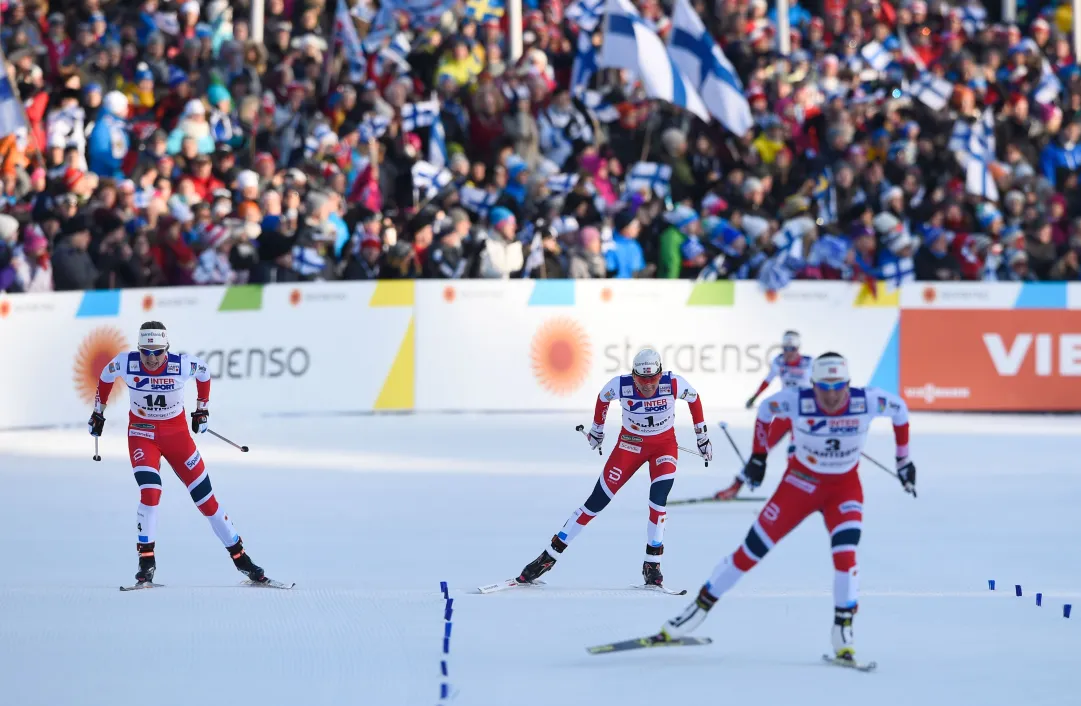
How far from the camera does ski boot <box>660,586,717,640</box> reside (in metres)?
10.0

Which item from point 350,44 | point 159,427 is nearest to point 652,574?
point 159,427

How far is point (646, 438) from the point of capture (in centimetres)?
1290

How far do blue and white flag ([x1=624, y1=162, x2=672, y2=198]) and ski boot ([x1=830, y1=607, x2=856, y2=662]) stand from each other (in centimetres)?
1422

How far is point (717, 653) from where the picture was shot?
10047 millimetres

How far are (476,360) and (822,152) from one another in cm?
591

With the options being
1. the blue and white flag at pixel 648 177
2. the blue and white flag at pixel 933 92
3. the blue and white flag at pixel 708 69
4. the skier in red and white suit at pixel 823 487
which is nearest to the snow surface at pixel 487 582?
the skier in red and white suit at pixel 823 487

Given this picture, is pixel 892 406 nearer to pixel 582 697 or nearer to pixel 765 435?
pixel 765 435

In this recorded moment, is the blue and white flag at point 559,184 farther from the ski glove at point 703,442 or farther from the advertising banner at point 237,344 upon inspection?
the ski glove at point 703,442

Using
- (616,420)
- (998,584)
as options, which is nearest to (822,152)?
(616,420)

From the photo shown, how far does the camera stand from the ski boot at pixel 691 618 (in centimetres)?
1002

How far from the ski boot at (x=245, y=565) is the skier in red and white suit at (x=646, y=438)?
7.12 feet

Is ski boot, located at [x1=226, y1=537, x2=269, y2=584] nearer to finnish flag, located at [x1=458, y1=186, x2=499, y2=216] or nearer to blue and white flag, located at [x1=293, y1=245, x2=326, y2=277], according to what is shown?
blue and white flag, located at [x1=293, y1=245, x2=326, y2=277]

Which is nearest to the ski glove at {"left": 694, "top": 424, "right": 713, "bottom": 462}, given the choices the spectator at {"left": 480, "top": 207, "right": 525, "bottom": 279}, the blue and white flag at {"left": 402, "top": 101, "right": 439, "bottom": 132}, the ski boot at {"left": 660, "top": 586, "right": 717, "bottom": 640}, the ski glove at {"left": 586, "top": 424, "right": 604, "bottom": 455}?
the ski glove at {"left": 586, "top": 424, "right": 604, "bottom": 455}

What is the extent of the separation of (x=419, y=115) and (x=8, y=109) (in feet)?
17.9
